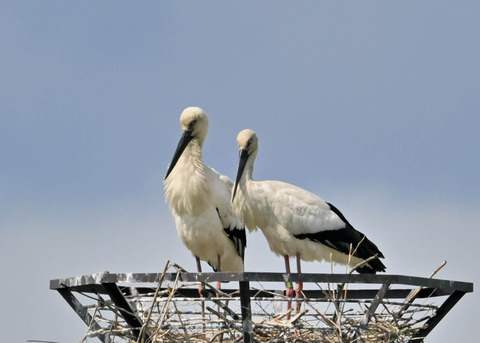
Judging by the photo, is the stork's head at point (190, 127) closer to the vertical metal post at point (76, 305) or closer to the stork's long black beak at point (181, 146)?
the stork's long black beak at point (181, 146)

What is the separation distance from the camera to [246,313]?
6809 millimetres

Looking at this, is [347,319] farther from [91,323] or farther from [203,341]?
[91,323]

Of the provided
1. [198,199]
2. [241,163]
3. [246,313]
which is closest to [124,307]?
[246,313]

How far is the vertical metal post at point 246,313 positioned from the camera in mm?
6699

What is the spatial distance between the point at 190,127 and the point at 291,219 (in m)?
1.24

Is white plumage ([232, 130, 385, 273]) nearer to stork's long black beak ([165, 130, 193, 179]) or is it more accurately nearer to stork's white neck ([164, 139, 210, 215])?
stork's white neck ([164, 139, 210, 215])

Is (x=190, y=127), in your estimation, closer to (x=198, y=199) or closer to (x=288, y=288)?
(x=198, y=199)

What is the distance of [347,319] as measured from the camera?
726 centimetres

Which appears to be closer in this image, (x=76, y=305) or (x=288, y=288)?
(x=76, y=305)

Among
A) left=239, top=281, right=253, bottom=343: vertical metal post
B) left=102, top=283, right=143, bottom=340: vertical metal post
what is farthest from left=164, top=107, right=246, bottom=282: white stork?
left=239, top=281, right=253, bottom=343: vertical metal post

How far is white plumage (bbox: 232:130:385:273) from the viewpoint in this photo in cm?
954

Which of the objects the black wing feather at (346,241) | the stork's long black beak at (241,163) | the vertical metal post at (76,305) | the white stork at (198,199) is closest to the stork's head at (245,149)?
the stork's long black beak at (241,163)

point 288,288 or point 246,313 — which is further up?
point 288,288

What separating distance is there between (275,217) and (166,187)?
41.3 inches
